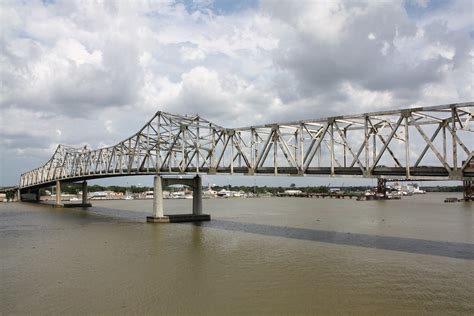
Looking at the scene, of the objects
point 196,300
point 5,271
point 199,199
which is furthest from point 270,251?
point 199,199

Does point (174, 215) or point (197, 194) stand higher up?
point (197, 194)

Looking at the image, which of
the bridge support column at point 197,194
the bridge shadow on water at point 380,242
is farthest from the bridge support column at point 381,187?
the bridge shadow on water at point 380,242

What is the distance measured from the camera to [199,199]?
66.8 metres

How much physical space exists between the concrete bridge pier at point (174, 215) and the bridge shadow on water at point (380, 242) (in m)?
15.1

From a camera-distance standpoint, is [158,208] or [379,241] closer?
[379,241]

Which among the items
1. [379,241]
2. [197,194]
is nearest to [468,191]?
[197,194]

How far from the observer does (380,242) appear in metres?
38.9

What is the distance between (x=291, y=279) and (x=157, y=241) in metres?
20.8

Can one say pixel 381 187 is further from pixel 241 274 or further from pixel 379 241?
pixel 241 274

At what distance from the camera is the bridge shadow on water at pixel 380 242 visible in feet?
111

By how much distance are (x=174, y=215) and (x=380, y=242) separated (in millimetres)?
34908

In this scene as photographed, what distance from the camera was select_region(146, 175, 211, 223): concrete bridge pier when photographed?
62781 mm

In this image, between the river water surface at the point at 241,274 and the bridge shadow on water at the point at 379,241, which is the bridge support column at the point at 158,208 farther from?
the river water surface at the point at 241,274

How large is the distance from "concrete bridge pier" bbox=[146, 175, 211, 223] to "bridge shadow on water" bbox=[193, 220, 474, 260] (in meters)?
15.1
